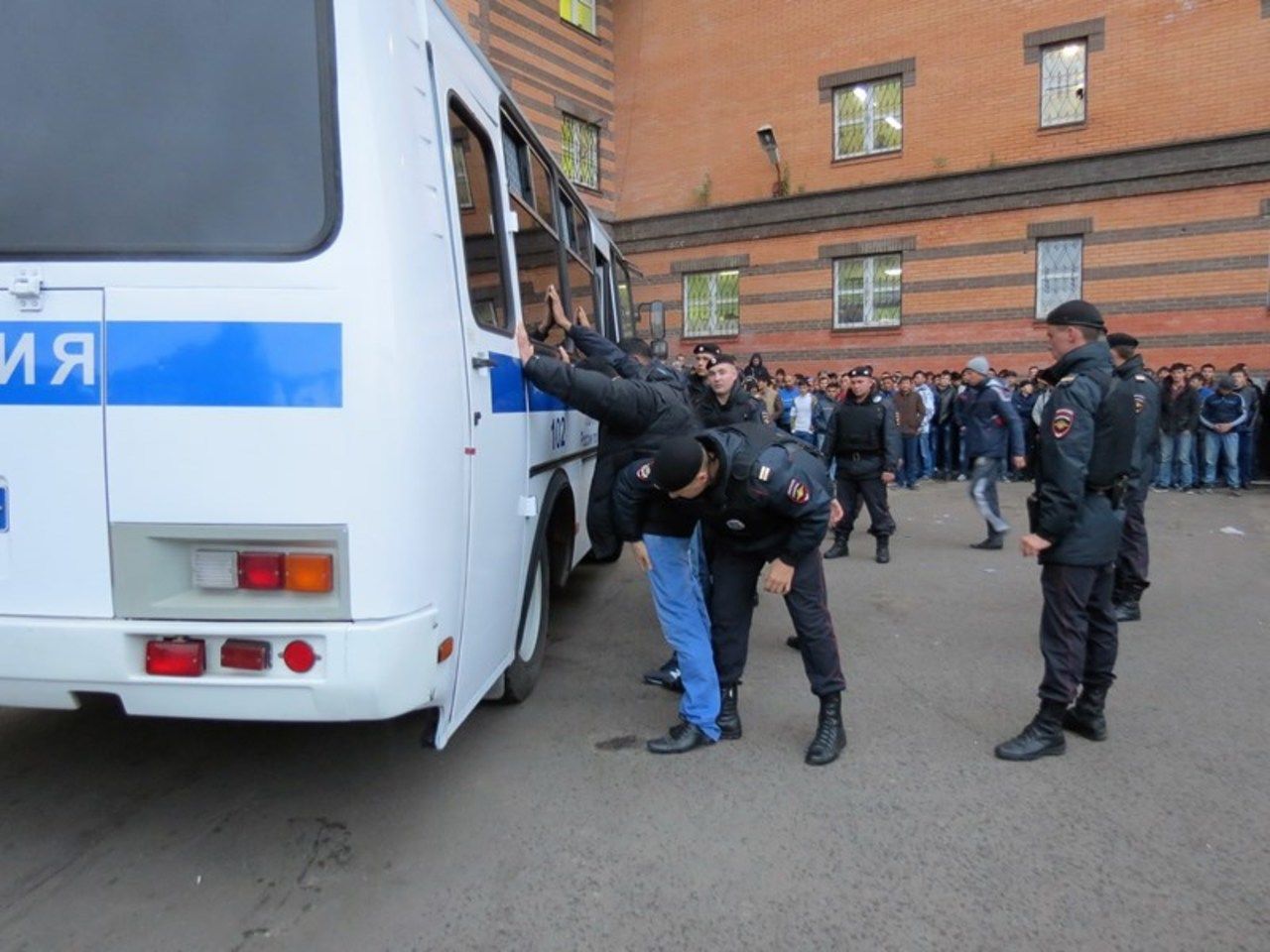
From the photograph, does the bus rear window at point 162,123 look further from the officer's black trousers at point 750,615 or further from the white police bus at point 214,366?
the officer's black trousers at point 750,615

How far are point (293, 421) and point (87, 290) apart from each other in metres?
0.70

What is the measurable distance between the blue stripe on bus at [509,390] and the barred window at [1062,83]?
15.7 metres

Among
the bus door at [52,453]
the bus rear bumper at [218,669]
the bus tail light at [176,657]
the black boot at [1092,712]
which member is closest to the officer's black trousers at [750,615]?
the black boot at [1092,712]

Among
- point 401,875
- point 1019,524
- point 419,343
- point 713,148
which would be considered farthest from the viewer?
point 713,148

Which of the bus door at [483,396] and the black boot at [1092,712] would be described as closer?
the bus door at [483,396]

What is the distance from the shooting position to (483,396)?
314 cm

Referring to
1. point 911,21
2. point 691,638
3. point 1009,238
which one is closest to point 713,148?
point 911,21

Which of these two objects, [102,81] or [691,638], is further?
[691,638]

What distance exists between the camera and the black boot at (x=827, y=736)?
380 cm

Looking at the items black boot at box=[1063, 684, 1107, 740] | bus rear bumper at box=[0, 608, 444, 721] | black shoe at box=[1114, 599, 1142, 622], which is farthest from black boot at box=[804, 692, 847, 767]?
black shoe at box=[1114, 599, 1142, 622]

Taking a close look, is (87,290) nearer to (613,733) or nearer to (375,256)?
(375,256)

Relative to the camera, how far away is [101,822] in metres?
3.23

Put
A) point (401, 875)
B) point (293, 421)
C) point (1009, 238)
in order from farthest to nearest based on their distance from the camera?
1. point (1009, 238)
2. point (401, 875)
3. point (293, 421)

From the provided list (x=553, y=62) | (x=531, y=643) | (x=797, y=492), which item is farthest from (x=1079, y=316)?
(x=553, y=62)
